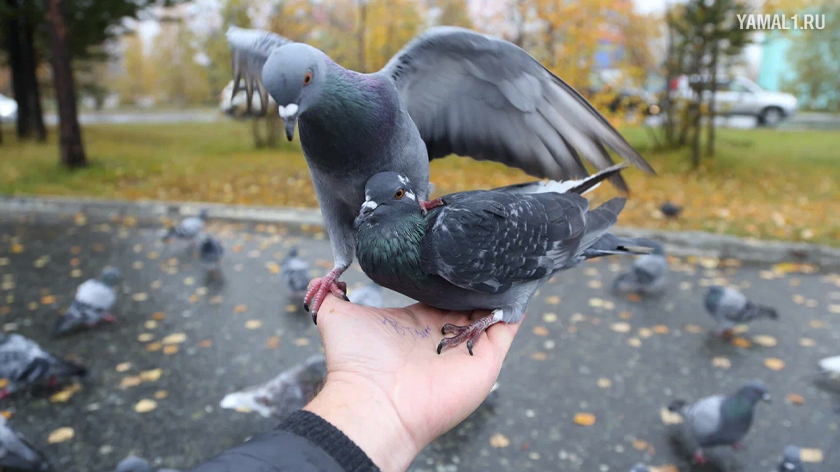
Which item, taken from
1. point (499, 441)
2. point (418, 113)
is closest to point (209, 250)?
point (499, 441)

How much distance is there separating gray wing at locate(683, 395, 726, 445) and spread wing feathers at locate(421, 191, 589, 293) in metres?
1.68

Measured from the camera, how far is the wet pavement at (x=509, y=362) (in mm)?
3400

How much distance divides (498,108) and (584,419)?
2.28 metres

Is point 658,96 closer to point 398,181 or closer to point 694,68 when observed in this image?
point 694,68

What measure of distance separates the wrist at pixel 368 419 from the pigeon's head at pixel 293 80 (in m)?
Result: 0.82

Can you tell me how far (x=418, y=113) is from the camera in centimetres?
244

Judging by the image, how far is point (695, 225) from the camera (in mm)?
7137

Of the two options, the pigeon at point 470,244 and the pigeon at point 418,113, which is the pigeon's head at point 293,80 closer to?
the pigeon at point 418,113

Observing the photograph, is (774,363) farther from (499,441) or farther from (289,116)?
(289,116)

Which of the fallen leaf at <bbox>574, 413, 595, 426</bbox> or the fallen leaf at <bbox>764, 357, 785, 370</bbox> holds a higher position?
the fallen leaf at <bbox>574, 413, 595, 426</bbox>

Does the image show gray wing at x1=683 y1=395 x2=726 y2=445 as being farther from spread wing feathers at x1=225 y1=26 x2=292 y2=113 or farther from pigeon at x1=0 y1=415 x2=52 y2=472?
pigeon at x1=0 y1=415 x2=52 y2=472

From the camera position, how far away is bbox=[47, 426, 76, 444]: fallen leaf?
344cm

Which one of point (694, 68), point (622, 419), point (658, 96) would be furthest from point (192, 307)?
point (658, 96)

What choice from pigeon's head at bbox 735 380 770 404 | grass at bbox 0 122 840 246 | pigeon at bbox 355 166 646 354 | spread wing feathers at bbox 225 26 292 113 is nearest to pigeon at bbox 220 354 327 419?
pigeon at bbox 355 166 646 354
